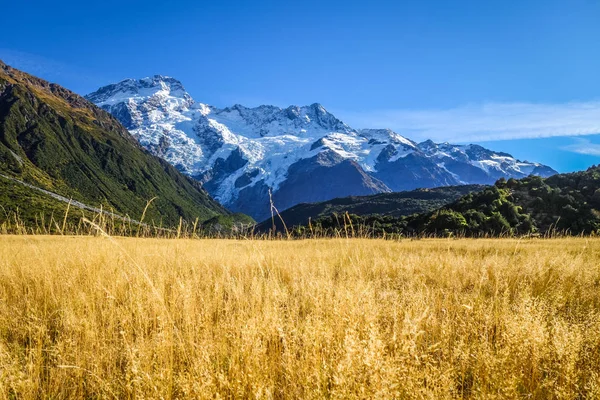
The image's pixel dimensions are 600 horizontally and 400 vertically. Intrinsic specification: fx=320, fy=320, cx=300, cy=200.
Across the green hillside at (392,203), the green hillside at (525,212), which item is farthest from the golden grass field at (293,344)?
the green hillside at (392,203)

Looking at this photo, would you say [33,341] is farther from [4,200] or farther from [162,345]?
[4,200]

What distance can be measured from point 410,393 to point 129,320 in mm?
3206

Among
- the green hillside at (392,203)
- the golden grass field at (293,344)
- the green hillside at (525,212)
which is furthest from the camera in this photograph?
the green hillside at (392,203)

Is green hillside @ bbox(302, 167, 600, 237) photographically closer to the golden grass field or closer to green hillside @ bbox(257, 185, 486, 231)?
the golden grass field

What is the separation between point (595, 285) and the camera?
5.73m

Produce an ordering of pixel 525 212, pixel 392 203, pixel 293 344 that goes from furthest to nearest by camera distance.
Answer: pixel 392 203, pixel 525 212, pixel 293 344

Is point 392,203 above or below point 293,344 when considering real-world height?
above

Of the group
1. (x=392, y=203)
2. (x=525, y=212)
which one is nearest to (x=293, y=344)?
(x=525, y=212)

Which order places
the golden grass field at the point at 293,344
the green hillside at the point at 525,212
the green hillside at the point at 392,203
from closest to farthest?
the golden grass field at the point at 293,344 → the green hillside at the point at 525,212 → the green hillside at the point at 392,203

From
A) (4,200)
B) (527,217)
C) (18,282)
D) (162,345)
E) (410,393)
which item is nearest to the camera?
(410,393)

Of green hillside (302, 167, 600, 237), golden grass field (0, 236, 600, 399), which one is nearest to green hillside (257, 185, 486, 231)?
green hillside (302, 167, 600, 237)

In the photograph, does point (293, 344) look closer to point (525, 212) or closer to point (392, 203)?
point (525, 212)

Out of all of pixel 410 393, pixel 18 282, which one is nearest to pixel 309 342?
pixel 410 393

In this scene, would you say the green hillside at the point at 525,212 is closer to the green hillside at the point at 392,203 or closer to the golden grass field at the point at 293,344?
the golden grass field at the point at 293,344
